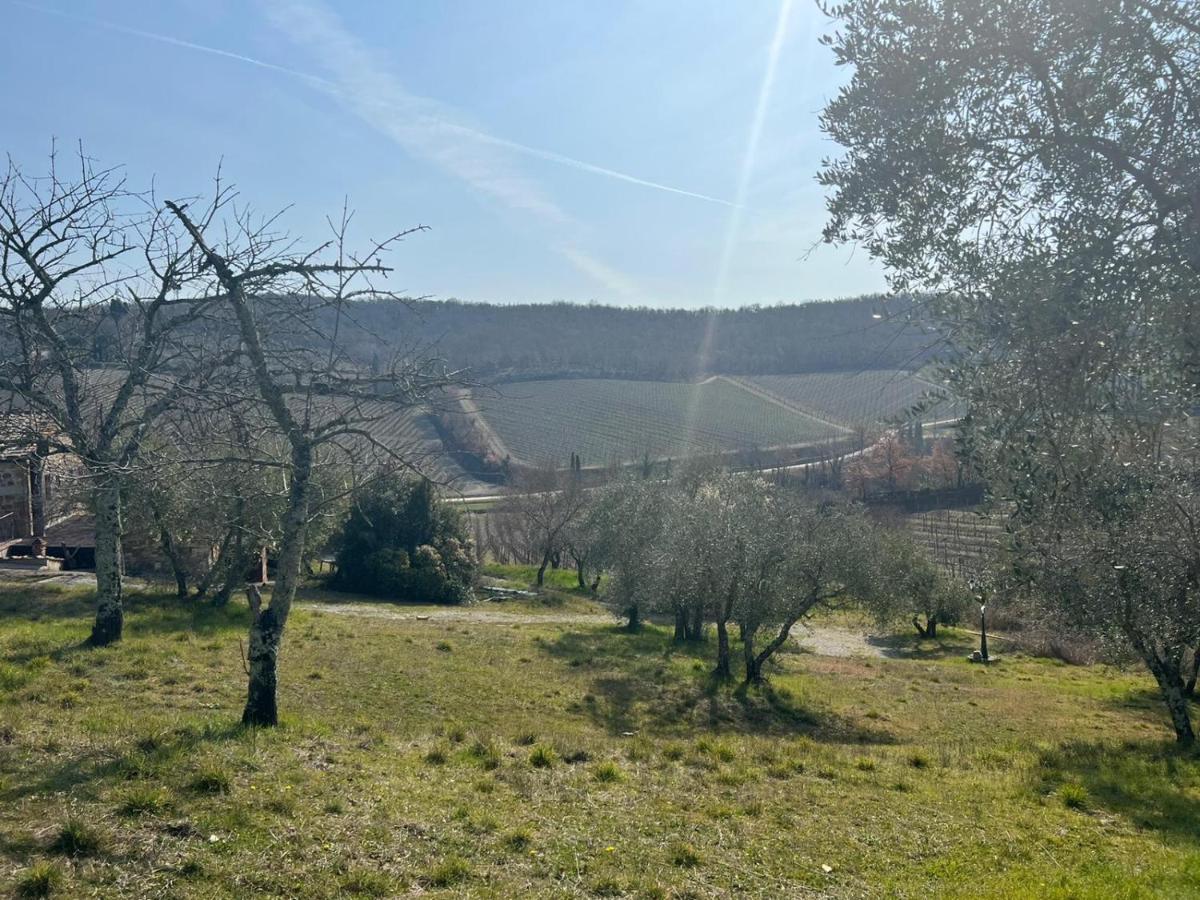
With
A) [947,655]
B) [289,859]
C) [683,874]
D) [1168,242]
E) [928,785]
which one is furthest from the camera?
[947,655]

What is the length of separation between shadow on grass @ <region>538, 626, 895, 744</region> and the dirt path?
5053mm

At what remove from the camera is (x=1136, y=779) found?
12492 millimetres

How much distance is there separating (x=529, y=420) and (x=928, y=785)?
3309 inches

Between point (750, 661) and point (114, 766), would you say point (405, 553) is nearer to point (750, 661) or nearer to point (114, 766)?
point (750, 661)

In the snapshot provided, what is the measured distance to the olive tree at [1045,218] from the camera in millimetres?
5652

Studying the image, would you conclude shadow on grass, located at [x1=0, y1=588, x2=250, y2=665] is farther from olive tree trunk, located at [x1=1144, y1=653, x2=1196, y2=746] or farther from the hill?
the hill

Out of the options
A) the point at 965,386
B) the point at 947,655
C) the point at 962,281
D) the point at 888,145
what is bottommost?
the point at 947,655

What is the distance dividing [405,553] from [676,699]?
21308 millimetres

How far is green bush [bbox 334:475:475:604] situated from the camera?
123 feet

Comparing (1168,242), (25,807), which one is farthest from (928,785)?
(25,807)

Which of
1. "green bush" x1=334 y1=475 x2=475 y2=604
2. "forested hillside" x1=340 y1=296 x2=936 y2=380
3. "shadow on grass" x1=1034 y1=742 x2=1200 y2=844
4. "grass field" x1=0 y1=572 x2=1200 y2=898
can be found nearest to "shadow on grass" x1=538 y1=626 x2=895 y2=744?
"grass field" x1=0 y1=572 x2=1200 y2=898

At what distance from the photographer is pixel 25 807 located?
249 inches

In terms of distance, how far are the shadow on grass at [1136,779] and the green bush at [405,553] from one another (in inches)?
1075

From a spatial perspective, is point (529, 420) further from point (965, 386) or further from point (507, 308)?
point (965, 386)
